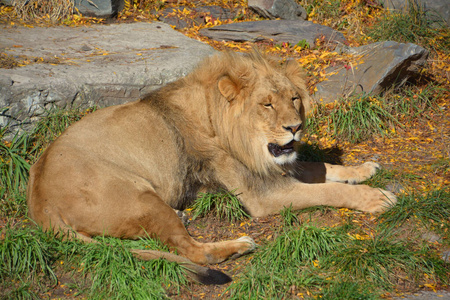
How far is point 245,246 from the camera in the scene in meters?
4.30

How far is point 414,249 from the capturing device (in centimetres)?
418

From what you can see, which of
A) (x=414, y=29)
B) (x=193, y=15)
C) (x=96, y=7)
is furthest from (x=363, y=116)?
(x=96, y=7)

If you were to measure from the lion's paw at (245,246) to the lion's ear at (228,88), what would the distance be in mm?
1348

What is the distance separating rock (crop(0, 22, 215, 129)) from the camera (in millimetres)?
5801

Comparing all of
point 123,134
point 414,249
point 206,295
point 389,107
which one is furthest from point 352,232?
point 389,107

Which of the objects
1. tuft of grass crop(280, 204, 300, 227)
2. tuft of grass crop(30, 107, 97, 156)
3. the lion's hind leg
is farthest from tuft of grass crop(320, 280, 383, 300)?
tuft of grass crop(30, 107, 97, 156)

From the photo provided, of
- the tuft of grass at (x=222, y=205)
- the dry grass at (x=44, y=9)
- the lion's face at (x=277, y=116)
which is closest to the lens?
the lion's face at (x=277, y=116)

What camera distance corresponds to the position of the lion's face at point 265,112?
450cm

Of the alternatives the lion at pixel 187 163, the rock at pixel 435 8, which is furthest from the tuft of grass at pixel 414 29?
the lion at pixel 187 163

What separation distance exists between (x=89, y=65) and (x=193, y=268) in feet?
12.9

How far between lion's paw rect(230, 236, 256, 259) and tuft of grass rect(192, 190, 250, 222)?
502 millimetres

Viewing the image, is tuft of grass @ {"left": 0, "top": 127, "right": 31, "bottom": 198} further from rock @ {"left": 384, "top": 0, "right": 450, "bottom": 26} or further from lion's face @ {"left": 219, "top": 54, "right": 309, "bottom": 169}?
rock @ {"left": 384, "top": 0, "right": 450, "bottom": 26}

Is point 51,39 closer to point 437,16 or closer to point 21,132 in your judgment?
point 21,132

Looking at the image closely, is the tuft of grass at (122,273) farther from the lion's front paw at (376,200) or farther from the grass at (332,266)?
the lion's front paw at (376,200)
